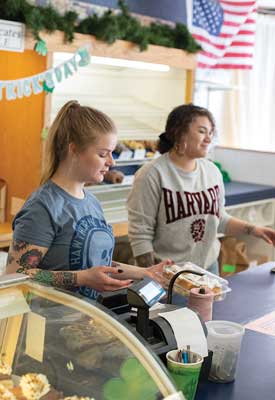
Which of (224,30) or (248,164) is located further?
(248,164)

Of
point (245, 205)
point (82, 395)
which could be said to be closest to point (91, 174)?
point (82, 395)

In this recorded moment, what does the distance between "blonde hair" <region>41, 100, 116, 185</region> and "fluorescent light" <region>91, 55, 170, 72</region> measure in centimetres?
185

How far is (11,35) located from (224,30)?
113 inches

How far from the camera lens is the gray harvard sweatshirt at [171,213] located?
2.96 metres

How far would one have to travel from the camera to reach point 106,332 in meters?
1.52

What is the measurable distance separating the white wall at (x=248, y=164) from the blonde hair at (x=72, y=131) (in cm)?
388

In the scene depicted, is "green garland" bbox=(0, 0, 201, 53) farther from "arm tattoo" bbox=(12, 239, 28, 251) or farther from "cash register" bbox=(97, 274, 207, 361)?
"cash register" bbox=(97, 274, 207, 361)

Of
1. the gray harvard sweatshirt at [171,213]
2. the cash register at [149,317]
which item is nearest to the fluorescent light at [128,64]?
the gray harvard sweatshirt at [171,213]

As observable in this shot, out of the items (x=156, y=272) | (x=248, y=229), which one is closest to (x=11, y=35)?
(x=248, y=229)

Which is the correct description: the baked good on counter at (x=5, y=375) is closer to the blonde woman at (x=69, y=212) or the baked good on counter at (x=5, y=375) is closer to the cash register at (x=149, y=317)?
the cash register at (x=149, y=317)

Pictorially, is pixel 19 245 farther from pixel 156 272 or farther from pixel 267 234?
pixel 267 234

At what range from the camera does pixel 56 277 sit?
195 centimetres

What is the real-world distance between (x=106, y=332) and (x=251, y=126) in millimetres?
5465

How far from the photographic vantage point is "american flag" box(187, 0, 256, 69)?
5500mm
